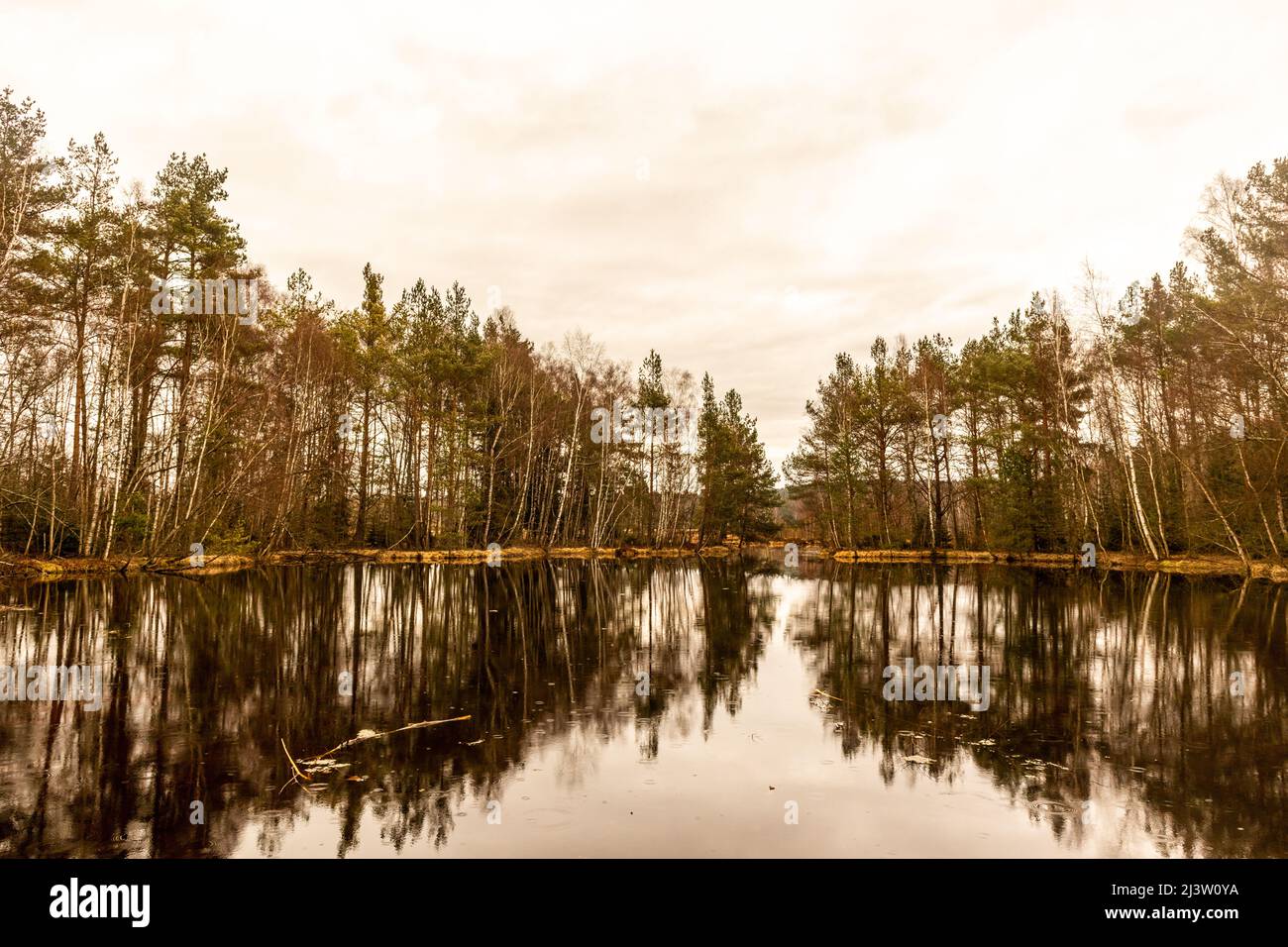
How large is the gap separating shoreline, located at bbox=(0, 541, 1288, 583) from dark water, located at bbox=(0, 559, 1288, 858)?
41.4ft

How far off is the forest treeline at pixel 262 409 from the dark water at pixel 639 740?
539 inches

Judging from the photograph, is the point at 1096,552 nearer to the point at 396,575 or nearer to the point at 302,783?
the point at 396,575

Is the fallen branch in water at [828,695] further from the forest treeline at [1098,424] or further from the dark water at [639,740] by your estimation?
the forest treeline at [1098,424]

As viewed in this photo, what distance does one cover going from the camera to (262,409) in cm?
3506

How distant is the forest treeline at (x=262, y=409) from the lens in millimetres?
26125

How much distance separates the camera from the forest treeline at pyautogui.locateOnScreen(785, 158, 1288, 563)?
80.8ft

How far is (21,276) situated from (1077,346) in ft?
159

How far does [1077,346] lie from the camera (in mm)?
41688
